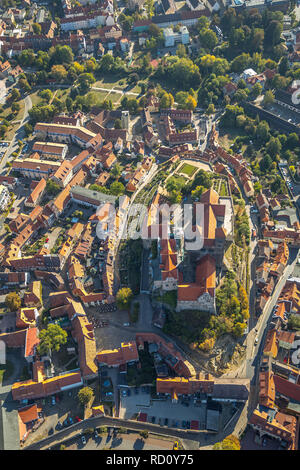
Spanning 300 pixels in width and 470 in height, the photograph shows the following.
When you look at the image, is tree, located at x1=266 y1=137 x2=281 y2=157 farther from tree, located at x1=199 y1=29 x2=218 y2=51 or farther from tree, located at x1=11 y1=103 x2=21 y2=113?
tree, located at x1=11 y1=103 x2=21 y2=113

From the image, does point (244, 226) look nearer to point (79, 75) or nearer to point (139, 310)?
point (139, 310)

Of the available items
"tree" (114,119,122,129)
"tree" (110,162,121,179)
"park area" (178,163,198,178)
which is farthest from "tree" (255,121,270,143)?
"tree" (110,162,121,179)

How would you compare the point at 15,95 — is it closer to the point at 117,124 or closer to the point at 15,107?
the point at 15,107

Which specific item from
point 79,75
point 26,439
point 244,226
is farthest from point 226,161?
point 26,439

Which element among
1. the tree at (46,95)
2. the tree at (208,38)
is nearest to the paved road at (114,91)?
the tree at (46,95)

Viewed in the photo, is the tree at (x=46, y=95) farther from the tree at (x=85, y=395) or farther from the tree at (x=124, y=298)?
the tree at (x=85, y=395)

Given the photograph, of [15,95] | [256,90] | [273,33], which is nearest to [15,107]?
[15,95]

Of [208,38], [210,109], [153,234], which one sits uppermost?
[208,38]
